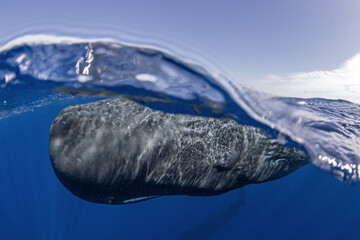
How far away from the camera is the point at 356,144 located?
972 centimetres

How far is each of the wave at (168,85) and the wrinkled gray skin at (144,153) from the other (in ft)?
5.13

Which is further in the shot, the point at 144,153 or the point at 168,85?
the point at 168,85

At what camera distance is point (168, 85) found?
7105 millimetres

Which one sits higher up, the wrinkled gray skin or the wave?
the wave

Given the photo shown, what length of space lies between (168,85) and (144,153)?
11.2 feet

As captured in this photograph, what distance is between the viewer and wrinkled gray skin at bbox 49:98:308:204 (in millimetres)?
3707

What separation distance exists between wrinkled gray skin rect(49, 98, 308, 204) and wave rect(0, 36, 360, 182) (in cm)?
156

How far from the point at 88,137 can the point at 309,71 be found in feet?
23.7

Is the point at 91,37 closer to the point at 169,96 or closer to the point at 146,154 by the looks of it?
the point at 169,96

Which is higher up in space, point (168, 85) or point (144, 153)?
point (168, 85)

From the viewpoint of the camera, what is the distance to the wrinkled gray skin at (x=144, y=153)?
3.71 meters

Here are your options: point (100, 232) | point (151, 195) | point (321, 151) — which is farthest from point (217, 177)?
point (100, 232)

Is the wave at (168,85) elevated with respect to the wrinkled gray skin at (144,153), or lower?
elevated

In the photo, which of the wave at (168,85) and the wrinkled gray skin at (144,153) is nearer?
the wrinkled gray skin at (144,153)
